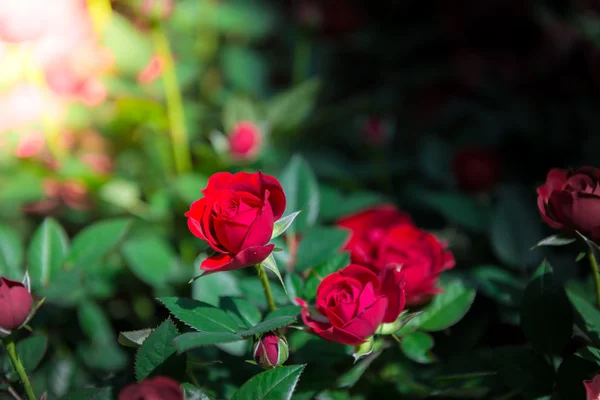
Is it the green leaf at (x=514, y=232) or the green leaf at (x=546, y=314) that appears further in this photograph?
the green leaf at (x=514, y=232)

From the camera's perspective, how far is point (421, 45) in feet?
4.63

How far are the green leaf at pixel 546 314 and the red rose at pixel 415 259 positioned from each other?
0.08m

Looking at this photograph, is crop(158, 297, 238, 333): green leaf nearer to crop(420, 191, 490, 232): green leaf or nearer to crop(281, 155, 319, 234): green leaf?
crop(281, 155, 319, 234): green leaf

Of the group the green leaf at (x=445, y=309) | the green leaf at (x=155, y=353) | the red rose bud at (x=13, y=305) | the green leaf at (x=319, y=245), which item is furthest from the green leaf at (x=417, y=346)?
the red rose bud at (x=13, y=305)

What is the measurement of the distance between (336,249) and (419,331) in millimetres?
116

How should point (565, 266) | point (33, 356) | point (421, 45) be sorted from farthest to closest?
point (421, 45)
point (565, 266)
point (33, 356)

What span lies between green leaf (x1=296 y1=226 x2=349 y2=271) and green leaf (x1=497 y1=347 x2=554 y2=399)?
0.19 m

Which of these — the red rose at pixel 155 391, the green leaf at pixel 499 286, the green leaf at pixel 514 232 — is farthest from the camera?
the green leaf at pixel 514 232

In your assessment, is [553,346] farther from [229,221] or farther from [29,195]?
[29,195]

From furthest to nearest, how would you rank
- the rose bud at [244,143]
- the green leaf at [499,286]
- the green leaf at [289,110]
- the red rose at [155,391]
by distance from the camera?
the green leaf at [289,110] < the rose bud at [244,143] < the green leaf at [499,286] < the red rose at [155,391]

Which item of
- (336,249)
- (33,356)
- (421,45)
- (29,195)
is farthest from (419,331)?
(421,45)

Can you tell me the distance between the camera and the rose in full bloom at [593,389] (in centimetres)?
39

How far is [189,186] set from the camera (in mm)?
820

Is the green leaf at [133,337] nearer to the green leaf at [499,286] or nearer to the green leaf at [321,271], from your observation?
the green leaf at [321,271]
